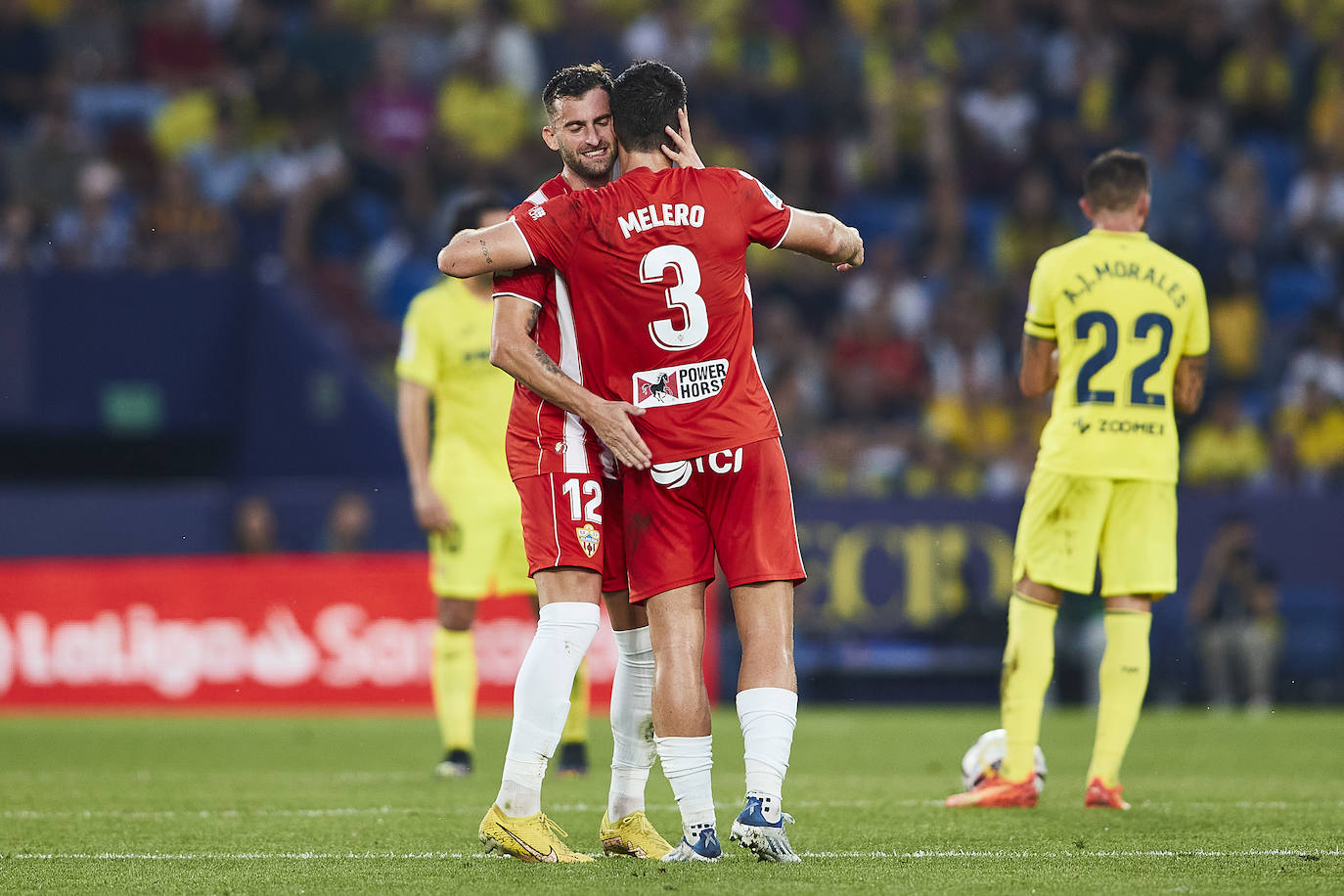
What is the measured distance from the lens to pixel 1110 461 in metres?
6.63

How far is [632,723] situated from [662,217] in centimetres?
156

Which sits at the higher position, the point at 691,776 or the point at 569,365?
the point at 569,365

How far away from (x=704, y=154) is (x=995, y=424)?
4043 millimetres

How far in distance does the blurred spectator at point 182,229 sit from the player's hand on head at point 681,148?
10524mm

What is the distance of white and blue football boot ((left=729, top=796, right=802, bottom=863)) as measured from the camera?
16.1 ft

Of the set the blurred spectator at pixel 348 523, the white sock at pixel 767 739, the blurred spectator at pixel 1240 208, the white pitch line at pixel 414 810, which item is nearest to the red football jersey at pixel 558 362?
the white sock at pixel 767 739

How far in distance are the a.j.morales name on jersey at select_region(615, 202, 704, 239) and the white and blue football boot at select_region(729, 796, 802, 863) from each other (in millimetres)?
1629

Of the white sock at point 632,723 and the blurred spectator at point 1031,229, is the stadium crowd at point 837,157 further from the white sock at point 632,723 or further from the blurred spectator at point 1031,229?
the white sock at point 632,723

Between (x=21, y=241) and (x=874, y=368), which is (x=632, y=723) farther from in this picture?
(x=21, y=241)

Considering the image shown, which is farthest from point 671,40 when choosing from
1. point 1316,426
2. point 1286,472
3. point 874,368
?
point 1286,472

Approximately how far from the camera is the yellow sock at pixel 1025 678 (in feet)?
21.8

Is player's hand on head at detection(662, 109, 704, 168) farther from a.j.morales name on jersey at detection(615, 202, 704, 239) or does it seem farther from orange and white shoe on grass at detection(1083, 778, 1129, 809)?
orange and white shoe on grass at detection(1083, 778, 1129, 809)

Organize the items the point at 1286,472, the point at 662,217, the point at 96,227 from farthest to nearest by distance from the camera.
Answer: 1. the point at 96,227
2. the point at 1286,472
3. the point at 662,217

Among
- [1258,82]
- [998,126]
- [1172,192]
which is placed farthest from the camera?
[1258,82]
